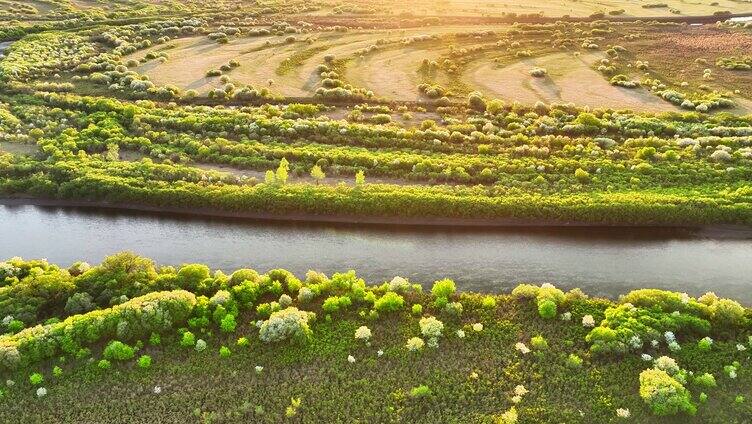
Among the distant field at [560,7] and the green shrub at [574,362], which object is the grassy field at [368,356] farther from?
the distant field at [560,7]

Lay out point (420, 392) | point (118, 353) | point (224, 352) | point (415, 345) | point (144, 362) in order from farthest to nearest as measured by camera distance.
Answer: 1. point (415, 345)
2. point (224, 352)
3. point (118, 353)
4. point (144, 362)
5. point (420, 392)

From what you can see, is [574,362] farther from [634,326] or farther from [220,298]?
[220,298]

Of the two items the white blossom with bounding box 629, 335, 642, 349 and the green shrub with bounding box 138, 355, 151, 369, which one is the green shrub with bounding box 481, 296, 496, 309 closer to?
the white blossom with bounding box 629, 335, 642, 349

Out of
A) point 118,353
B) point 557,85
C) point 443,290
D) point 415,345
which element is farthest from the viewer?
point 557,85

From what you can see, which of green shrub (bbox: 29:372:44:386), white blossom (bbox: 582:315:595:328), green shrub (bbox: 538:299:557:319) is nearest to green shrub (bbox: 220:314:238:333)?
green shrub (bbox: 29:372:44:386)

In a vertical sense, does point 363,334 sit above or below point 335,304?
below

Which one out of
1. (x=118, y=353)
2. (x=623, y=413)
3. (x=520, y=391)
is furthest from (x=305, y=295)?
(x=623, y=413)

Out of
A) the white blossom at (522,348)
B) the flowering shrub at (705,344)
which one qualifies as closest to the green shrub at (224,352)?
the white blossom at (522,348)

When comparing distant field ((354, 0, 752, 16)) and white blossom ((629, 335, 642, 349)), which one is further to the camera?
distant field ((354, 0, 752, 16))
